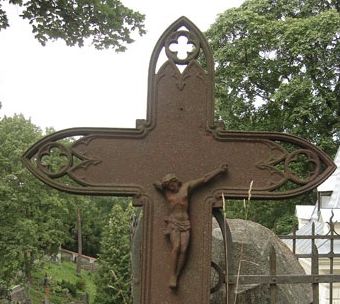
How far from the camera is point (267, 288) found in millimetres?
3740

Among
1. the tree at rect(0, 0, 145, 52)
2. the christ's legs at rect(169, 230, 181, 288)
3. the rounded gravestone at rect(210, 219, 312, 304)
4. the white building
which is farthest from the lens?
the white building

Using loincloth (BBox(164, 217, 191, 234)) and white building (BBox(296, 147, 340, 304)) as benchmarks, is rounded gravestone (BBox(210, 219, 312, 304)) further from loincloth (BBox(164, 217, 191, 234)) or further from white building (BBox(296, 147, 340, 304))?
white building (BBox(296, 147, 340, 304))

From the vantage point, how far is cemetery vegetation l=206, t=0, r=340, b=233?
19594mm

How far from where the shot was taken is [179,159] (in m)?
2.92

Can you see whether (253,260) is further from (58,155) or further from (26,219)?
(26,219)

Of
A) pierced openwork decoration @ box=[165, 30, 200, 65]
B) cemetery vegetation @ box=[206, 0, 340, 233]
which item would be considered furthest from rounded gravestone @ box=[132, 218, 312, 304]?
cemetery vegetation @ box=[206, 0, 340, 233]

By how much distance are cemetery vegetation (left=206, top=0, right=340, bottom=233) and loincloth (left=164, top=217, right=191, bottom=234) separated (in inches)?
662

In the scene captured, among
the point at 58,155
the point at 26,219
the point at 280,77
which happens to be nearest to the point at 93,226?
the point at 26,219

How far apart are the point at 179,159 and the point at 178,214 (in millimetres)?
289

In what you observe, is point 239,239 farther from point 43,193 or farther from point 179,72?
point 43,193

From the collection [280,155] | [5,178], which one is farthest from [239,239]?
[5,178]

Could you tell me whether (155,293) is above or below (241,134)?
below

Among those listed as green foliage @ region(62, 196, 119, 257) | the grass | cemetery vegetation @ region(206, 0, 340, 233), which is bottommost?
the grass

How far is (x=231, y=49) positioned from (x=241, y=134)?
18.0 m
